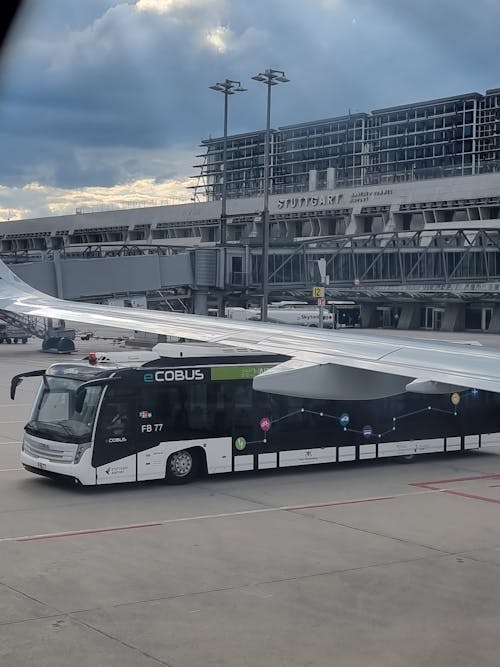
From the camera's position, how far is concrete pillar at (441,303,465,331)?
104 meters

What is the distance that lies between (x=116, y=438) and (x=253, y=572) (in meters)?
7.21

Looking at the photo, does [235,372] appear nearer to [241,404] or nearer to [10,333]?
[241,404]

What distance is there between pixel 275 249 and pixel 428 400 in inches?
2201

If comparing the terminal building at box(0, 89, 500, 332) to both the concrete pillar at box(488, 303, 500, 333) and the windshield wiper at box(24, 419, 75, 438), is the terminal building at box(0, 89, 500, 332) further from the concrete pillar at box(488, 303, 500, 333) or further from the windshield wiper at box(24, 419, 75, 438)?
the windshield wiper at box(24, 419, 75, 438)

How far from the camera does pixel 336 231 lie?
12950 centimetres

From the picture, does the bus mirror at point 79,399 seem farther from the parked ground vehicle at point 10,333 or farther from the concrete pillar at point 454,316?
the concrete pillar at point 454,316

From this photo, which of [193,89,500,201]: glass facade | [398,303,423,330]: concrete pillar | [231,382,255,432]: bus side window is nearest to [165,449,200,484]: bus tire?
[231,382,255,432]: bus side window

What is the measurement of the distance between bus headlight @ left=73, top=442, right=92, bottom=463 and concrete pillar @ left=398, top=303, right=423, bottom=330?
88947 millimetres

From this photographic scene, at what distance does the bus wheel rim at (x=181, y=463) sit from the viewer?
22172mm

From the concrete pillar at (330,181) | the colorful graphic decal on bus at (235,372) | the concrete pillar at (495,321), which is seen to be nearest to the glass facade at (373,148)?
the concrete pillar at (330,181)

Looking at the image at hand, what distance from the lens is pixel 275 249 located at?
266ft

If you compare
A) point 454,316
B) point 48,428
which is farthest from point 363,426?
point 454,316

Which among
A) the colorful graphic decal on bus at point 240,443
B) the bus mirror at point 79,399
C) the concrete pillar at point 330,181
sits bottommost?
the colorful graphic decal on bus at point 240,443

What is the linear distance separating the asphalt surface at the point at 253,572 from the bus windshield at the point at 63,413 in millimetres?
1316
